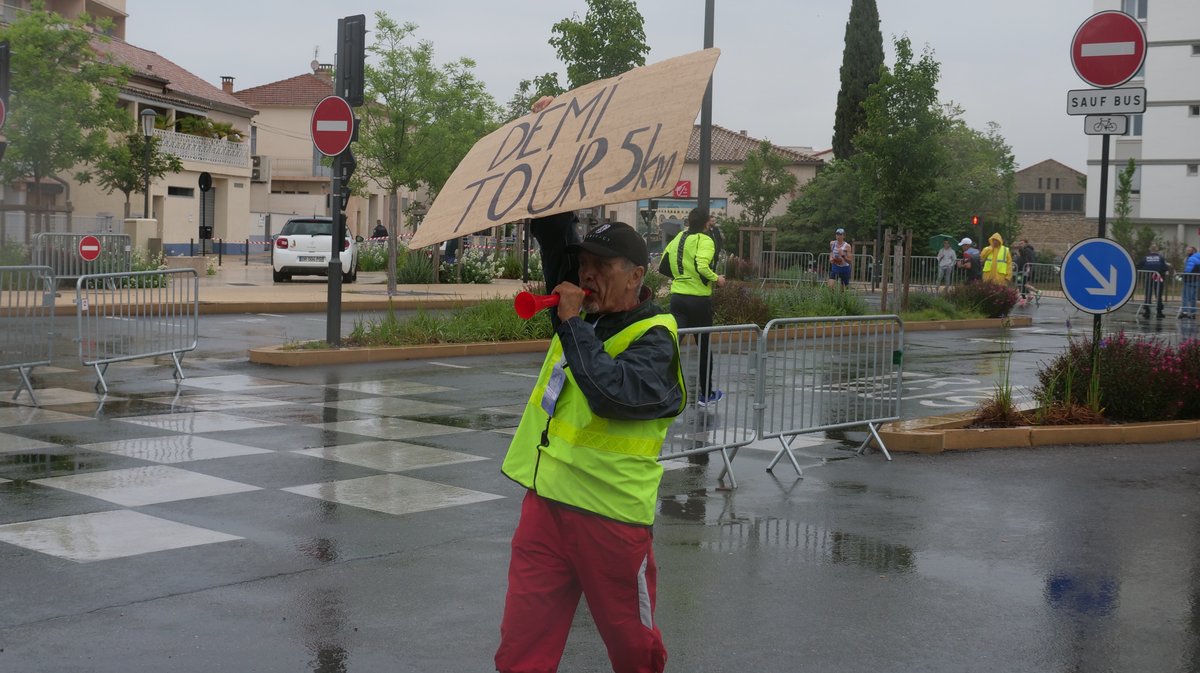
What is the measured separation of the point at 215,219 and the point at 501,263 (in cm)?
2690

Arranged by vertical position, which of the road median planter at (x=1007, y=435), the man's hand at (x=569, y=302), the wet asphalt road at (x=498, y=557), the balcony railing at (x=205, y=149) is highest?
the balcony railing at (x=205, y=149)

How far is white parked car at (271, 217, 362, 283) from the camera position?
105 feet

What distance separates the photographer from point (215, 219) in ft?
199

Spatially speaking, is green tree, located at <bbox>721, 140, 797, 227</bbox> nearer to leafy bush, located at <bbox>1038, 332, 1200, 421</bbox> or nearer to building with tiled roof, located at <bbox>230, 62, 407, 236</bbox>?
building with tiled roof, located at <bbox>230, 62, 407, 236</bbox>

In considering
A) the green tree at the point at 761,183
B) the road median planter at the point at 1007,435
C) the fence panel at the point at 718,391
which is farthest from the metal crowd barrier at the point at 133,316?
the green tree at the point at 761,183

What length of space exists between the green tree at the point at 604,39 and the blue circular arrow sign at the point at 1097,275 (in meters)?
27.2

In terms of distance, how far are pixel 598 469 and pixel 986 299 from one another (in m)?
24.8

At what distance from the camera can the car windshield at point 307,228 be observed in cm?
3250

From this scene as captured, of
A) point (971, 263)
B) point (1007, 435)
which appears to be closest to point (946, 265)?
point (971, 263)

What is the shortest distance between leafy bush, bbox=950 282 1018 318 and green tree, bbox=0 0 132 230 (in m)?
20.2

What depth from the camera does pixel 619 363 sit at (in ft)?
12.6

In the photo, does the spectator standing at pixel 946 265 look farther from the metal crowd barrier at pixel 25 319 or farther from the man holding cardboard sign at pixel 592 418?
the man holding cardboard sign at pixel 592 418

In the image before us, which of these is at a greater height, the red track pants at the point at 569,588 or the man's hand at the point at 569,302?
the man's hand at the point at 569,302

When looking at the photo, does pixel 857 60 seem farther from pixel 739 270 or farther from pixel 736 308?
pixel 736 308
